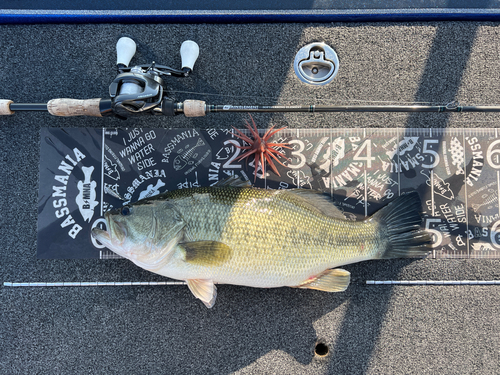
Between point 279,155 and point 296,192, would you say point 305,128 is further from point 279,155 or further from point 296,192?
point 296,192

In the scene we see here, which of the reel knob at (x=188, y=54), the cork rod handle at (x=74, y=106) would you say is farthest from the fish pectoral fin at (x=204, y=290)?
the reel knob at (x=188, y=54)

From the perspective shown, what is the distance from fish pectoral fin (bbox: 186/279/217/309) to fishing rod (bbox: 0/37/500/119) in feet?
3.04

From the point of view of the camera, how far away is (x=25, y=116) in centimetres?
191

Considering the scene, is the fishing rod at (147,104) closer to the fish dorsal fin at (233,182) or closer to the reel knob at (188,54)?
the reel knob at (188,54)

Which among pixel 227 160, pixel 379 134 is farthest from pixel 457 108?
pixel 227 160

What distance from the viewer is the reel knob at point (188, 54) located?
→ 1.78 m

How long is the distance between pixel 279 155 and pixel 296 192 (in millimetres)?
271

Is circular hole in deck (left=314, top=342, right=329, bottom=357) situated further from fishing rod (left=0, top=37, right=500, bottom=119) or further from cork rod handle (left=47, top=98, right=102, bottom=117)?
cork rod handle (left=47, top=98, right=102, bottom=117)

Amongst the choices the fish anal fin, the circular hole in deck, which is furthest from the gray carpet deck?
the fish anal fin

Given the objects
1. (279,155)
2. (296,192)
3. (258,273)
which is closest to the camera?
(258,273)

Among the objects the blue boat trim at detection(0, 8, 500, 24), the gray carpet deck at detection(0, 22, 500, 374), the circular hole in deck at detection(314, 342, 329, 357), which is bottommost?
the circular hole in deck at detection(314, 342, 329, 357)

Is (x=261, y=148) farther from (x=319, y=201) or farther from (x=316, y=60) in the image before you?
(x=316, y=60)

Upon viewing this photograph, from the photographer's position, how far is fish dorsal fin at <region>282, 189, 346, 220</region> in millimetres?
1669

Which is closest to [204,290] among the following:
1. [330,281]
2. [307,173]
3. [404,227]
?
[330,281]
